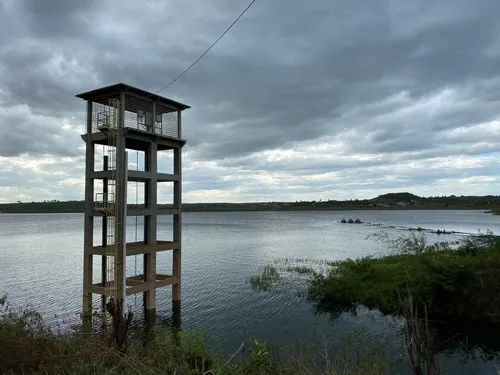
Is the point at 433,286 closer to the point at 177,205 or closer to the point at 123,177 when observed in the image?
the point at 177,205

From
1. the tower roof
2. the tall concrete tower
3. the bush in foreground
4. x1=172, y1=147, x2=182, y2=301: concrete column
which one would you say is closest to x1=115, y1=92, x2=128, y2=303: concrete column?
the tall concrete tower

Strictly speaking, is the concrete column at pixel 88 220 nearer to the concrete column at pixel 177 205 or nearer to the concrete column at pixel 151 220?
the concrete column at pixel 151 220

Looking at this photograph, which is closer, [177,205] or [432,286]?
[432,286]

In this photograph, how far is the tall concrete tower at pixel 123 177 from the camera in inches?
675

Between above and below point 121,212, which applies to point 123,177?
above

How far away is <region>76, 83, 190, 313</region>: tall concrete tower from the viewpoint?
17.2 meters

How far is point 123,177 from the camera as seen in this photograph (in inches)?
675

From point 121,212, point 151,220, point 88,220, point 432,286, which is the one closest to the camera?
point 121,212

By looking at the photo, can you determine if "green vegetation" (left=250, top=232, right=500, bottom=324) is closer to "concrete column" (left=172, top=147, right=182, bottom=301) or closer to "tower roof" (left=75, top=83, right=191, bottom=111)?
"concrete column" (left=172, top=147, right=182, bottom=301)

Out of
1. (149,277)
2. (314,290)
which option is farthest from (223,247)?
(149,277)

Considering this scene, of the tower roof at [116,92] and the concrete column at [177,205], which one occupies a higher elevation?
the tower roof at [116,92]

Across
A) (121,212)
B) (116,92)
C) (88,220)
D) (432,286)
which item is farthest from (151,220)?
(432,286)

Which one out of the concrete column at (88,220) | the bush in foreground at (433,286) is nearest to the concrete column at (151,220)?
the concrete column at (88,220)

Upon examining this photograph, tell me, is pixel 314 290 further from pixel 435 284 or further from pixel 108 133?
pixel 108 133
